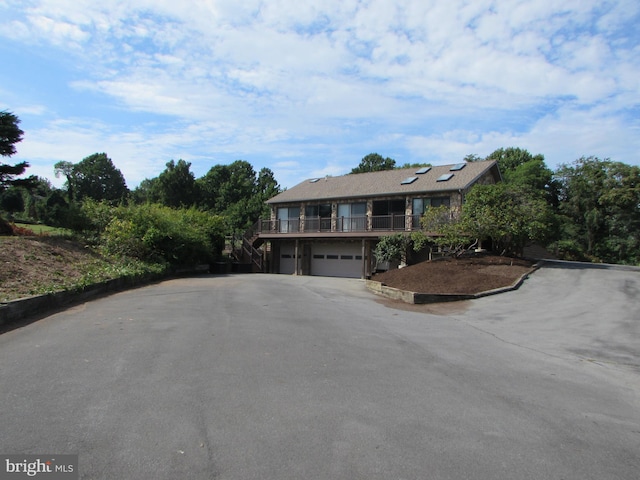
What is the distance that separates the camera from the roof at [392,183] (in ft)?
82.6

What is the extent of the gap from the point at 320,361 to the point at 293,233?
24.7 metres

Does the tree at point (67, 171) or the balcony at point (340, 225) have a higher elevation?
the tree at point (67, 171)

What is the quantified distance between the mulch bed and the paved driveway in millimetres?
5598

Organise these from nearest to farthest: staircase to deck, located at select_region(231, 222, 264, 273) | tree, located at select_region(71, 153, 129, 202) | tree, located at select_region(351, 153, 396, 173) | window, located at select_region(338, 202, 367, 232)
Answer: window, located at select_region(338, 202, 367, 232) < staircase to deck, located at select_region(231, 222, 264, 273) < tree, located at select_region(351, 153, 396, 173) < tree, located at select_region(71, 153, 129, 202)

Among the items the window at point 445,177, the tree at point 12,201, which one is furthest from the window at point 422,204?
the tree at point 12,201

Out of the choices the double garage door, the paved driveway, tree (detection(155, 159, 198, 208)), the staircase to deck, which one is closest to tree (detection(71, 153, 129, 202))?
tree (detection(155, 159, 198, 208))

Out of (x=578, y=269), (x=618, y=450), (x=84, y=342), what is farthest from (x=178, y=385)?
(x=578, y=269)

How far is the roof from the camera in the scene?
82.6ft

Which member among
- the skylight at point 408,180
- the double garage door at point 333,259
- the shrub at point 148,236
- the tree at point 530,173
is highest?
the tree at point 530,173

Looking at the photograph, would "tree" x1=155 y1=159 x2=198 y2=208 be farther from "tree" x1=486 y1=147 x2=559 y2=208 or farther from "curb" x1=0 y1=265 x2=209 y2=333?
"curb" x1=0 y1=265 x2=209 y2=333

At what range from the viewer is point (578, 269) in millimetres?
19438

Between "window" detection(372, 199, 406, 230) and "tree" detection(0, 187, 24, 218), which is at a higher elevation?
"tree" detection(0, 187, 24, 218)

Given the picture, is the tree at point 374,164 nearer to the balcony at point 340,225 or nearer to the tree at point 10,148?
the balcony at point 340,225

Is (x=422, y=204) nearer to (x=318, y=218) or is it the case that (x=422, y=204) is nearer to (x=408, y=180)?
(x=408, y=180)
